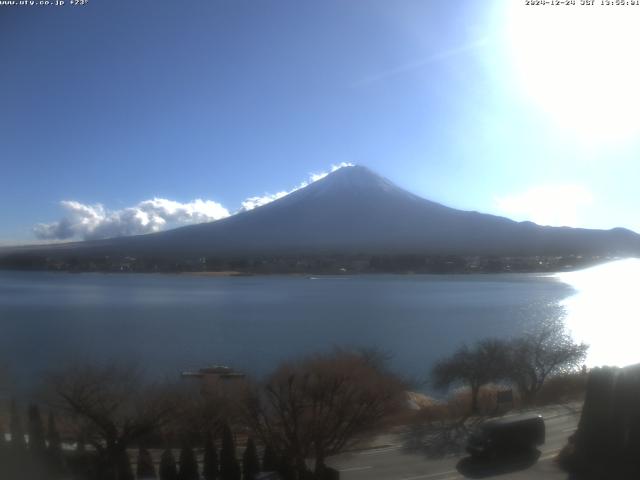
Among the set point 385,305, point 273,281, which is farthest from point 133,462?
point 273,281

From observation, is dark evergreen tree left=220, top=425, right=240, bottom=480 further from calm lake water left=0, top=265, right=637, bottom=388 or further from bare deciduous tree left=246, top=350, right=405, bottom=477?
calm lake water left=0, top=265, right=637, bottom=388

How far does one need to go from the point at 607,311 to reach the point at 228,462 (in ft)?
36.7

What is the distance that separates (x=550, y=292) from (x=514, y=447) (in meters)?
14.6

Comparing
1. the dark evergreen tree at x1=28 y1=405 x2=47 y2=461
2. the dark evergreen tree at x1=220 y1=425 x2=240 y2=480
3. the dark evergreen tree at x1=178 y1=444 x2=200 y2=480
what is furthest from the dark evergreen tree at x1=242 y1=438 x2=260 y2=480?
the dark evergreen tree at x1=28 y1=405 x2=47 y2=461

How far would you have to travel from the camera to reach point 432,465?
3387 mm

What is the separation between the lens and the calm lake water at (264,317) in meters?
7.59

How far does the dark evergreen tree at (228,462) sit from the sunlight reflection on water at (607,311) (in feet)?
10.1

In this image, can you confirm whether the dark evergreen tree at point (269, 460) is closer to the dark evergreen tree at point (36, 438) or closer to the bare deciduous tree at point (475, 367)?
the dark evergreen tree at point (36, 438)

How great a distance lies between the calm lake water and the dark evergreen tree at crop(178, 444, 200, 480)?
287 cm

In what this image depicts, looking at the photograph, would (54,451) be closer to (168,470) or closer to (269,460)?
(168,470)

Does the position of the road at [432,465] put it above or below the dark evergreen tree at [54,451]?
below

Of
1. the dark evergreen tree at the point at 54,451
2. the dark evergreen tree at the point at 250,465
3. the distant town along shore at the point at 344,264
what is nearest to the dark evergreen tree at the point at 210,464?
the dark evergreen tree at the point at 250,465

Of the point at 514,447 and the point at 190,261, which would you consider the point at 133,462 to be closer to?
the point at 514,447

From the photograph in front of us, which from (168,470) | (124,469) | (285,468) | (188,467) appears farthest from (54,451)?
(285,468)
